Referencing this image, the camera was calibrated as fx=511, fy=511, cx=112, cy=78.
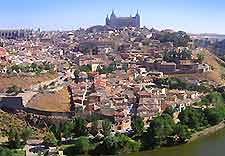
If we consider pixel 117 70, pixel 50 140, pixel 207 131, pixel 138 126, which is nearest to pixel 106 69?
pixel 117 70

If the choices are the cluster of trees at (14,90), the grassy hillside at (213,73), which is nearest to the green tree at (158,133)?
the cluster of trees at (14,90)

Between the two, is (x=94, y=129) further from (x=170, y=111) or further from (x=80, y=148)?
(x=170, y=111)

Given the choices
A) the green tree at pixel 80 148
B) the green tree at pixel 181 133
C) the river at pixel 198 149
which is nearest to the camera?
the green tree at pixel 80 148

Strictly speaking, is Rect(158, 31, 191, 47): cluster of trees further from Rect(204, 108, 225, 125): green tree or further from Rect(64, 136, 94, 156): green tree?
Rect(64, 136, 94, 156): green tree

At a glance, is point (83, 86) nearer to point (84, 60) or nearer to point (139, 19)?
point (84, 60)

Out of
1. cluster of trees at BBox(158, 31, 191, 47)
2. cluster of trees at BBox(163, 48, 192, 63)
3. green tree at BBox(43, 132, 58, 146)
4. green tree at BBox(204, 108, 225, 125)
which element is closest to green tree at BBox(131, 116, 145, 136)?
green tree at BBox(43, 132, 58, 146)

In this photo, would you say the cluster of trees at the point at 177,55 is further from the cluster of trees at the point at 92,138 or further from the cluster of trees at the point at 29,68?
the cluster of trees at the point at 92,138
